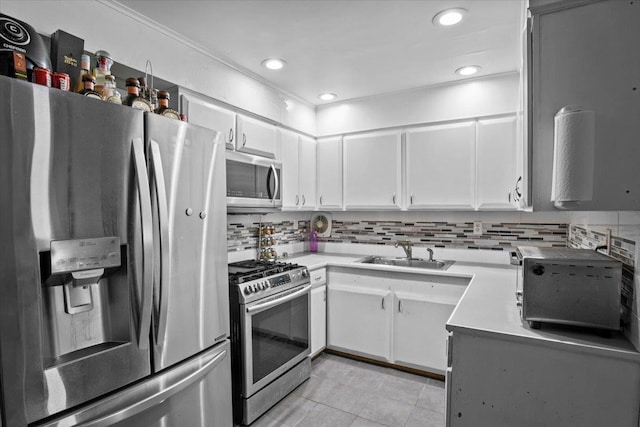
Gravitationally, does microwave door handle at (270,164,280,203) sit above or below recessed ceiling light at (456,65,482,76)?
below

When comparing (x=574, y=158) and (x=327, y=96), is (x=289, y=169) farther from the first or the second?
(x=574, y=158)

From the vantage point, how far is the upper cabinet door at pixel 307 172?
328 centimetres

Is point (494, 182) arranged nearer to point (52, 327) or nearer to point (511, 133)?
point (511, 133)

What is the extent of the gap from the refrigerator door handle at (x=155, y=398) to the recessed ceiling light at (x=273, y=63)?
6.50 ft

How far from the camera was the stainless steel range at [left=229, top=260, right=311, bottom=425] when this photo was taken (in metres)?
2.02

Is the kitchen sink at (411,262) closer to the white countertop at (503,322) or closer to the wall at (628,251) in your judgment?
the white countertop at (503,322)

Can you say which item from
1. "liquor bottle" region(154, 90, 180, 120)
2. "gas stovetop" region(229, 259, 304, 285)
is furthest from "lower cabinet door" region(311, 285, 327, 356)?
"liquor bottle" region(154, 90, 180, 120)

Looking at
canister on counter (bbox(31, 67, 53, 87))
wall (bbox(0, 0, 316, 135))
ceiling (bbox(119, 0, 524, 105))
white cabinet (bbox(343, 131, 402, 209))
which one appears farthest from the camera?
white cabinet (bbox(343, 131, 402, 209))

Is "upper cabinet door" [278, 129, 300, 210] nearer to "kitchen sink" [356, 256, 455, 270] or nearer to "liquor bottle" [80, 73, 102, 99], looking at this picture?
"kitchen sink" [356, 256, 455, 270]

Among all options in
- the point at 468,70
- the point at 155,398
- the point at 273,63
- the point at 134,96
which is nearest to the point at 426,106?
the point at 468,70

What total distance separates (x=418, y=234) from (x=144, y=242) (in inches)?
102

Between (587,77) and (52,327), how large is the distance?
1940 mm

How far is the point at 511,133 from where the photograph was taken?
8.78ft

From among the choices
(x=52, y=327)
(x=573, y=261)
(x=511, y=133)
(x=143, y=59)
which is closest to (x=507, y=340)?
(x=573, y=261)
